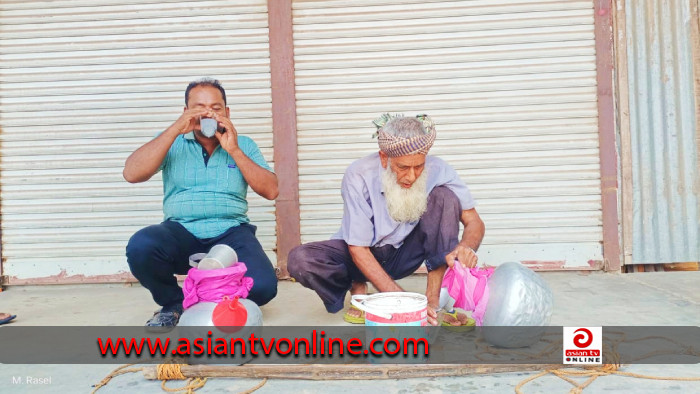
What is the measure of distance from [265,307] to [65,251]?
1.98 m

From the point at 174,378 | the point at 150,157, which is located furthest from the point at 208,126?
the point at 174,378

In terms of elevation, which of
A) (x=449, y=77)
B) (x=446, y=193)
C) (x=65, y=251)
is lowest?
(x=65, y=251)

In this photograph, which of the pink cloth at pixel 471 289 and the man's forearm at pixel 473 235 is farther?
the man's forearm at pixel 473 235

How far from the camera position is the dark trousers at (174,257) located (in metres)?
3.14

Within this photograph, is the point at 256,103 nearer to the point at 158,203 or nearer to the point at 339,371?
the point at 158,203

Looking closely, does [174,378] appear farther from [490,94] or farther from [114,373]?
[490,94]

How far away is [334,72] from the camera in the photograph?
4707mm

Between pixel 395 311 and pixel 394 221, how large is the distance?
0.90m

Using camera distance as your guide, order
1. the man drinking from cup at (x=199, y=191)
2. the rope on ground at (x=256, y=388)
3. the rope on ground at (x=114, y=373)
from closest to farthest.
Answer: the rope on ground at (x=256, y=388) < the rope on ground at (x=114, y=373) < the man drinking from cup at (x=199, y=191)

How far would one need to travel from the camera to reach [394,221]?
123 inches

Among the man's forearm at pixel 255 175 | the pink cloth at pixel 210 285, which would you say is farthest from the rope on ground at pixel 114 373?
the man's forearm at pixel 255 175

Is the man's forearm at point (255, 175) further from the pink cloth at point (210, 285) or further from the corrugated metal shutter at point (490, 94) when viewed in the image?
the corrugated metal shutter at point (490, 94)

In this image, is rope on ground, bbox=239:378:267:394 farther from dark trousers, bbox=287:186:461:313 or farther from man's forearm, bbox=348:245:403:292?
dark trousers, bbox=287:186:461:313

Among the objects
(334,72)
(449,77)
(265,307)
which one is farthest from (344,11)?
(265,307)
